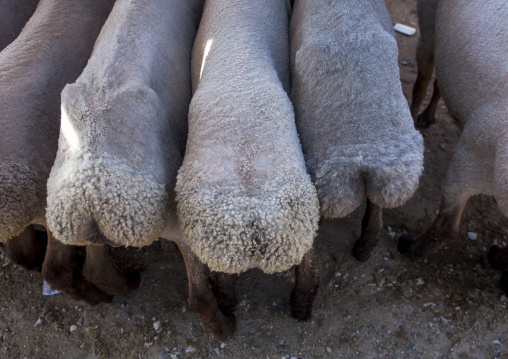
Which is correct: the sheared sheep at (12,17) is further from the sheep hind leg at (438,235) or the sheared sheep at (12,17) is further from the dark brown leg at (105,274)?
the sheep hind leg at (438,235)

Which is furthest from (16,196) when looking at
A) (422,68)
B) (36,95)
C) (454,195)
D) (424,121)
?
(424,121)

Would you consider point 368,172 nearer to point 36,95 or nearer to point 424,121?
point 36,95

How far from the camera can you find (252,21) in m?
2.20

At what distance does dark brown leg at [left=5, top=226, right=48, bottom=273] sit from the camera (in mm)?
2531

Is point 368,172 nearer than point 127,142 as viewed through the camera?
No

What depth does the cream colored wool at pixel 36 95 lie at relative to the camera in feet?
5.82

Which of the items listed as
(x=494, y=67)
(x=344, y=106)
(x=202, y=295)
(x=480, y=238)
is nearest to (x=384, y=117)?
(x=344, y=106)

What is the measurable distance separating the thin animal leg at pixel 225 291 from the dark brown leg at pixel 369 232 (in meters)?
0.92

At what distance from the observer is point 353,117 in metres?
1.76

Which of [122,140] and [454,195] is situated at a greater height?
[122,140]

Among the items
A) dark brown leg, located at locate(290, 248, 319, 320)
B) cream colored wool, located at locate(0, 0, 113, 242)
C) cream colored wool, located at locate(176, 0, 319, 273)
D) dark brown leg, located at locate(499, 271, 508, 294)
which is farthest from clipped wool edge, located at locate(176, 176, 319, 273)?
dark brown leg, located at locate(499, 271, 508, 294)

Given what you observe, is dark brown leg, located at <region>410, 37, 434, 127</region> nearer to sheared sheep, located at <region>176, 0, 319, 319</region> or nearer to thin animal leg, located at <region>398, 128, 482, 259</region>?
thin animal leg, located at <region>398, 128, 482, 259</region>

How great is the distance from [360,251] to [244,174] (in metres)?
1.45

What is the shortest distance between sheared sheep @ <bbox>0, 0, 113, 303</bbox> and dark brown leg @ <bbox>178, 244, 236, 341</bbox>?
0.80 meters
